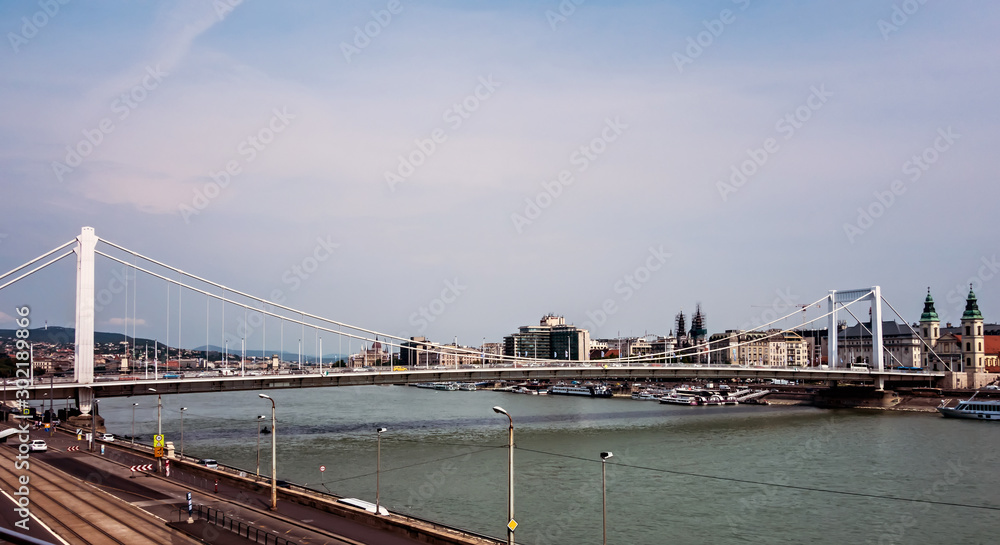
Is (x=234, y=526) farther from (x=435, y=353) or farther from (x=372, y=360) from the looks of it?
(x=372, y=360)

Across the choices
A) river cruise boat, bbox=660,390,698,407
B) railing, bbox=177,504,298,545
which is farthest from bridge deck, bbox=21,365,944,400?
river cruise boat, bbox=660,390,698,407

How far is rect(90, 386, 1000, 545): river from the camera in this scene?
77.2 feet

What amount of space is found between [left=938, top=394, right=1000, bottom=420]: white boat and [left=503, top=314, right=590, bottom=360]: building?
103m

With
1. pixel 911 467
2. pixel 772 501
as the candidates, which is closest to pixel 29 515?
pixel 772 501

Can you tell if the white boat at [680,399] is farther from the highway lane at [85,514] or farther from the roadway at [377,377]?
the highway lane at [85,514]

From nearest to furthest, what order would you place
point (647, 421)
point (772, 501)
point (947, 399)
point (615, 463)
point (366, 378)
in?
point (772, 501), point (615, 463), point (366, 378), point (647, 421), point (947, 399)

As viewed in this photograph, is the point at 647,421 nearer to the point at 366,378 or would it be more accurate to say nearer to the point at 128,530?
the point at 366,378

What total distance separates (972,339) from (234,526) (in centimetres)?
8532

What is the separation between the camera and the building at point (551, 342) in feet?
548

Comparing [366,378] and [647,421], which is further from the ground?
[366,378]

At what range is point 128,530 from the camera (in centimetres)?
1822

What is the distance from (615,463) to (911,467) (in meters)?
13.1

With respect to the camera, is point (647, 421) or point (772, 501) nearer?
point (772, 501)

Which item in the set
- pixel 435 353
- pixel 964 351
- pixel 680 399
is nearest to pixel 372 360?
pixel 435 353
